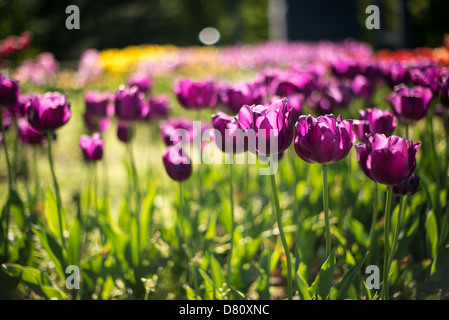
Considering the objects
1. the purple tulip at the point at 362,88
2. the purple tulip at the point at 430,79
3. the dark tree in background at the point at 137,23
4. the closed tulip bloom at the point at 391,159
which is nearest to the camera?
the closed tulip bloom at the point at 391,159

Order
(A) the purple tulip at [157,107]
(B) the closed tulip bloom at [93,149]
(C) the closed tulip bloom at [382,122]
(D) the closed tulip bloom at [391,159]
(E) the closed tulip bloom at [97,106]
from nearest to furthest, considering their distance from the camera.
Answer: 1. (D) the closed tulip bloom at [391,159]
2. (C) the closed tulip bloom at [382,122]
3. (B) the closed tulip bloom at [93,149]
4. (E) the closed tulip bloom at [97,106]
5. (A) the purple tulip at [157,107]

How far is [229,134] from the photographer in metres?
1.25

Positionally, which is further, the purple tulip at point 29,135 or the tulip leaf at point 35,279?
the purple tulip at point 29,135

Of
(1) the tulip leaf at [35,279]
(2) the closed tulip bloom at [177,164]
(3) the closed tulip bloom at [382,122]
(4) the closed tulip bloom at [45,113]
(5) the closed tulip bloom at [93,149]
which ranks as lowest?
(1) the tulip leaf at [35,279]

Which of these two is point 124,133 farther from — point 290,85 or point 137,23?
point 137,23

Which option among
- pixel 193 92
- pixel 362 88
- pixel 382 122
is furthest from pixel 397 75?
pixel 193 92

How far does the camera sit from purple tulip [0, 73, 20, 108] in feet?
4.96

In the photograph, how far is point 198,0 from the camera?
20.4m

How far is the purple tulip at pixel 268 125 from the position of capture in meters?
1.05

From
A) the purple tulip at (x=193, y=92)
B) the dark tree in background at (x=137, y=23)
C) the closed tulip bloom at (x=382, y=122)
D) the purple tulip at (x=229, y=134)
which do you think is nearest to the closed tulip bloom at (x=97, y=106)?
the purple tulip at (x=193, y=92)

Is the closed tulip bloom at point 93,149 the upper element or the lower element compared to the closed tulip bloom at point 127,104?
lower

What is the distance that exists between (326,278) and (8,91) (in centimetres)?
124

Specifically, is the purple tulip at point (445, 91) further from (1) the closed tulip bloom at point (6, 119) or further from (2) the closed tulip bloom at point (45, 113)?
(1) the closed tulip bloom at point (6, 119)

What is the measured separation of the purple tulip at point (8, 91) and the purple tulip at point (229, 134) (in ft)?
2.57
